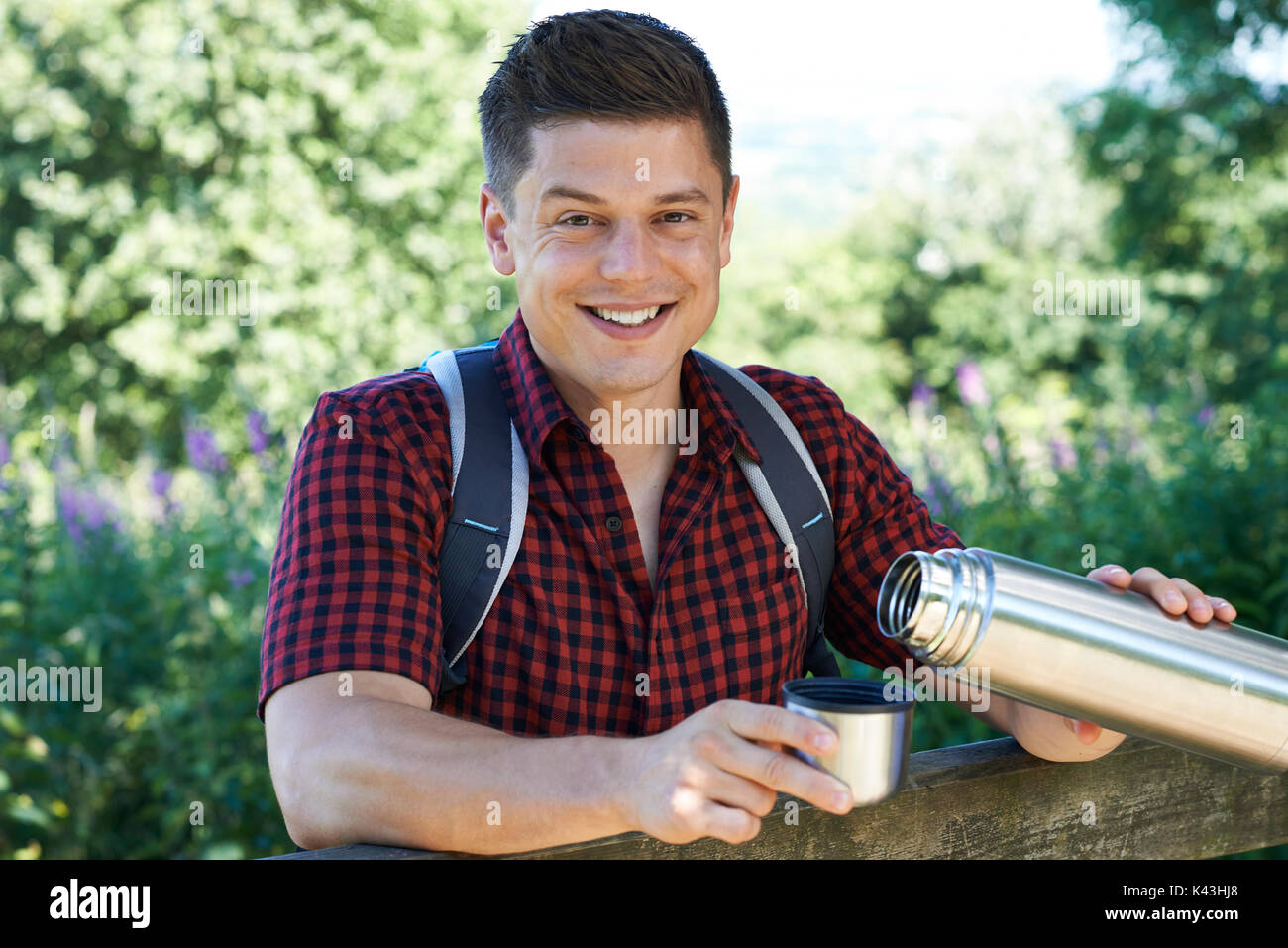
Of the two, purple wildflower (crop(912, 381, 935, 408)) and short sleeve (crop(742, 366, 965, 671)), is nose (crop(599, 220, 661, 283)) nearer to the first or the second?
short sleeve (crop(742, 366, 965, 671))

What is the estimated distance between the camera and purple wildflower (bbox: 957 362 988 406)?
13.9 ft

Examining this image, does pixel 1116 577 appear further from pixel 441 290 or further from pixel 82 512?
pixel 441 290

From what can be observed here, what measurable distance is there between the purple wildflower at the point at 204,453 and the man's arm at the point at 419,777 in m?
2.64

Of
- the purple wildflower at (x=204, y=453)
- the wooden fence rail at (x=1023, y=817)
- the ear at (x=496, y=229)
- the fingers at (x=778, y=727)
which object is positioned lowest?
the wooden fence rail at (x=1023, y=817)

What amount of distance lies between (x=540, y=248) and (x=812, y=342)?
898 inches

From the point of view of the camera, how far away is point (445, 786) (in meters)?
1.17

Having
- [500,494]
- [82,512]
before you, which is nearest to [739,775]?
[500,494]

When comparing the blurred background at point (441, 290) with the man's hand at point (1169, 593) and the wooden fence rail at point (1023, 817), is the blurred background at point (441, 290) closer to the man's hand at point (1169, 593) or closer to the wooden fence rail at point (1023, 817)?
the wooden fence rail at point (1023, 817)

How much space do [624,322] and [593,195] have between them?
188 millimetres

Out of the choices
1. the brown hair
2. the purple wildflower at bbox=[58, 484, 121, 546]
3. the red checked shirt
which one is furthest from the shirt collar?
the purple wildflower at bbox=[58, 484, 121, 546]

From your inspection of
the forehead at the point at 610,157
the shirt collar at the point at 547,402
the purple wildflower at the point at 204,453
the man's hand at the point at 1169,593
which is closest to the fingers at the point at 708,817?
the man's hand at the point at 1169,593

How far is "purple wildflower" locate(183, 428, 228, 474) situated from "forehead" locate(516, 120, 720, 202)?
254 cm

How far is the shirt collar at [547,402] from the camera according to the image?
5.32ft

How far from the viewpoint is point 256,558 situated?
135 inches
